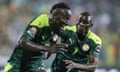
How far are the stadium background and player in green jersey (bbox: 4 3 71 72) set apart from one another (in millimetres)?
4154

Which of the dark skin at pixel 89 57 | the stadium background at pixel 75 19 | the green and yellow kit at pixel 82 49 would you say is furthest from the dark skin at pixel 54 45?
the stadium background at pixel 75 19

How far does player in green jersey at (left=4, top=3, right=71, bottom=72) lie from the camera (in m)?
3.80

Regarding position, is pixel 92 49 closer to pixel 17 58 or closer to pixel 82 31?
pixel 82 31

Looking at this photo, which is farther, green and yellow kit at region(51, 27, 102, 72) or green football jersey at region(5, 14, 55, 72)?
green and yellow kit at region(51, 27, 102, 72)

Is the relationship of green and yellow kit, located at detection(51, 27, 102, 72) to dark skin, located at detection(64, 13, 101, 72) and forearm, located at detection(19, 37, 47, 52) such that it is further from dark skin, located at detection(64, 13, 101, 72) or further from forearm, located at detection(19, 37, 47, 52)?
forearm, located at detection(19, 37, 47, 52)

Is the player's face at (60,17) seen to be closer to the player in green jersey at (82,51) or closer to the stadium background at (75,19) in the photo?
the player in green jersey at (82,51)

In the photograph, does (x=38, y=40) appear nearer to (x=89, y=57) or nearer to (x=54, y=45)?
(x=54, y=45)

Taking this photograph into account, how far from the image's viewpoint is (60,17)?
3.78 metres

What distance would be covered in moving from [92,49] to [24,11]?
4.20 m

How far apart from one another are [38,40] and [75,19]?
452cm

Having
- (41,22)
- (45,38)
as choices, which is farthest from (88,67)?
(41,22)

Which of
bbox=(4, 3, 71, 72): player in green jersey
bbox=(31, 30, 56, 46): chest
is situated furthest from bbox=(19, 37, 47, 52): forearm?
bbox=(31, 30, 56, 46): chest

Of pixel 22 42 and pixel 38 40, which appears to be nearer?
pixel 22 42

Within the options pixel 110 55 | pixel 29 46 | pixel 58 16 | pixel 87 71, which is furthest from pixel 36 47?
pixel 110 55
